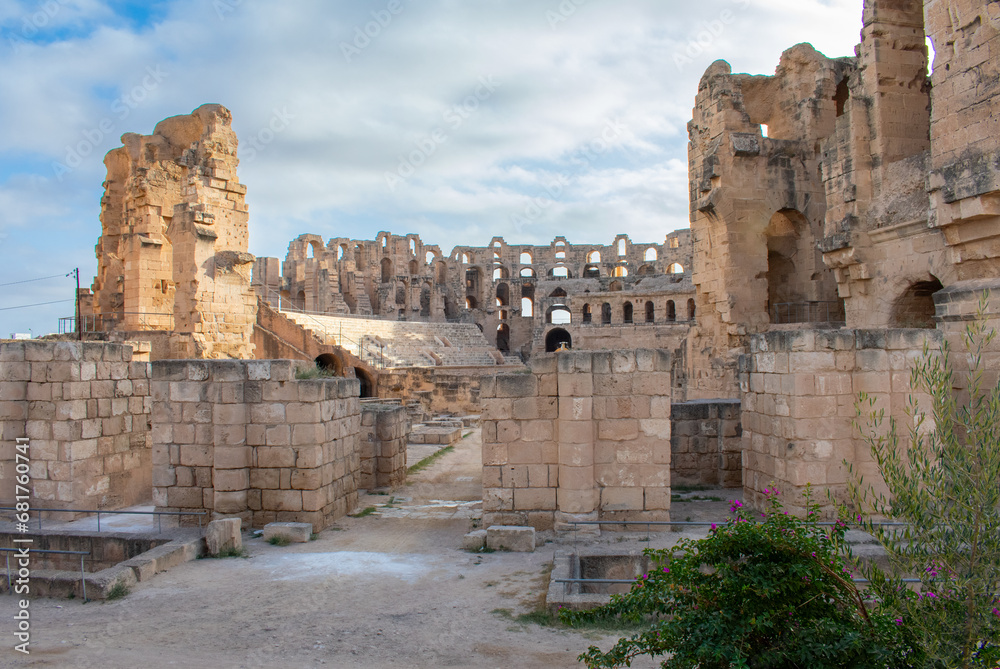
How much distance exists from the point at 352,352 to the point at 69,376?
16058mm

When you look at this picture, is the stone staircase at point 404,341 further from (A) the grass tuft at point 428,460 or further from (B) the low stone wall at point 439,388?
(A) the grass tuft at point 428,460

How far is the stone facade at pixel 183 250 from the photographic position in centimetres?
1766

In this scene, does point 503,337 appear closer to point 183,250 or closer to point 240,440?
point 183,250

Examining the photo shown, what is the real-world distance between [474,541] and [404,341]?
24.3 metres

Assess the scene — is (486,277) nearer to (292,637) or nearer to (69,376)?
(69,376)

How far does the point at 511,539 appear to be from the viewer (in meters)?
7.67

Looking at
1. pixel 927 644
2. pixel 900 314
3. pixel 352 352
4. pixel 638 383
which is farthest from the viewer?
pixel 352 352

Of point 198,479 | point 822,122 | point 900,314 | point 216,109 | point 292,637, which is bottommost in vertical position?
point 292,637

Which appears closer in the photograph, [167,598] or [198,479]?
[167,598]

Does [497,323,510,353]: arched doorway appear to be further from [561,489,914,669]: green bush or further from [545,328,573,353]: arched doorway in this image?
[561,489,914,669]: green bush


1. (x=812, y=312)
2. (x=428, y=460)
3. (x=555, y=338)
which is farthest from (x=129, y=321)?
(x=555, y=338)

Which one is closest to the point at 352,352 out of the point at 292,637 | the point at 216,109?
the point at 216,109

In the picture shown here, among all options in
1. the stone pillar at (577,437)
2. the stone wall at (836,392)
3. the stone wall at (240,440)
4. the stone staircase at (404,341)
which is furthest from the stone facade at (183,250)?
the stone wall at (836,392)

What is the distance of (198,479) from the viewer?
28.3ft
